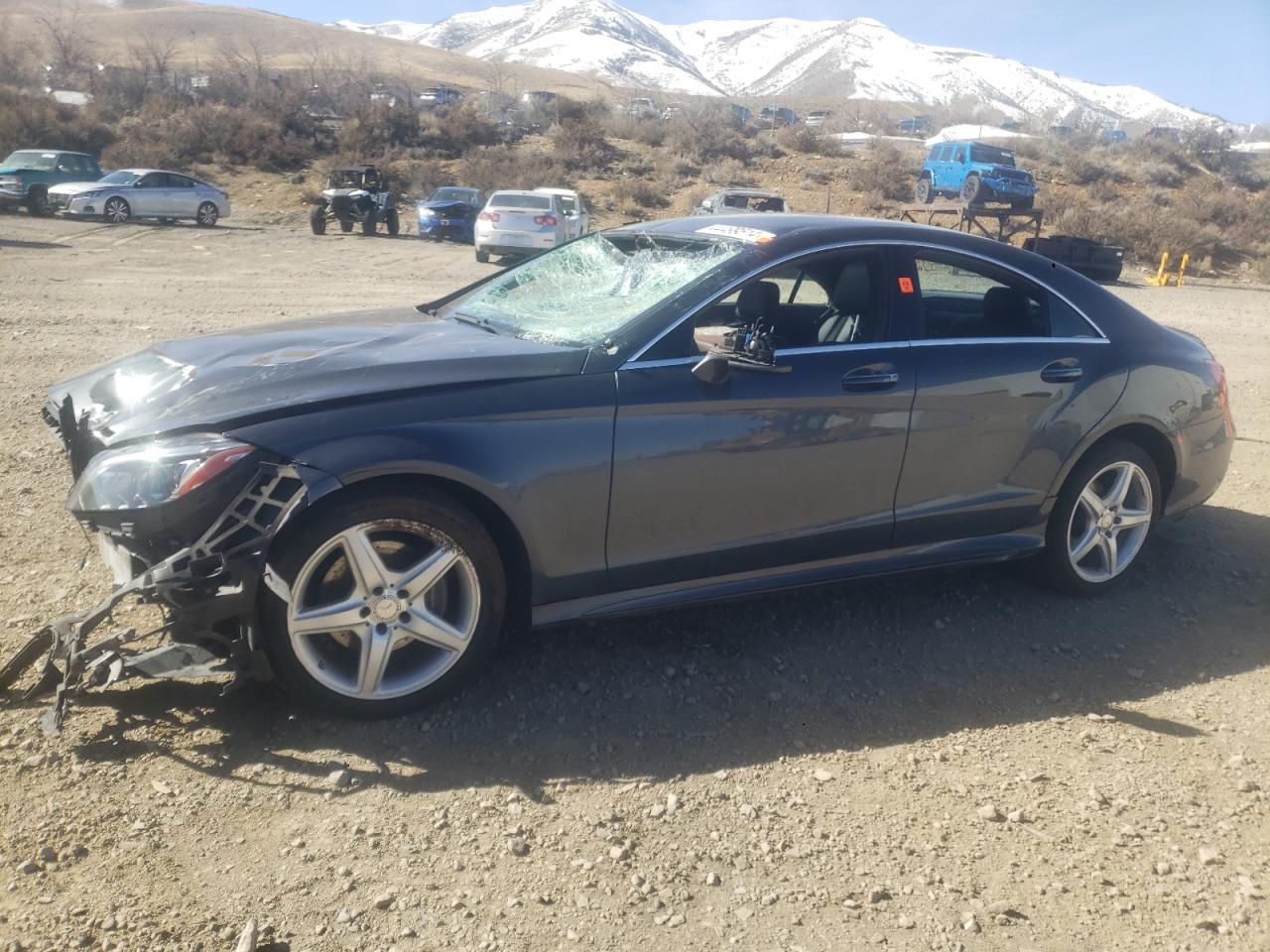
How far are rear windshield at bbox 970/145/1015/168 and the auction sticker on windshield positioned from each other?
29.4 meters

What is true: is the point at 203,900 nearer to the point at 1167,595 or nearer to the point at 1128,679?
the point at 1128,679

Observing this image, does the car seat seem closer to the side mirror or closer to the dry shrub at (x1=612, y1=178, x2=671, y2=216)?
the side mirror

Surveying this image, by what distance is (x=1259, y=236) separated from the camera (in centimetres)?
3406

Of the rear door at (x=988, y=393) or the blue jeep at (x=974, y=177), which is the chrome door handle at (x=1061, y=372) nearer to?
the rear door at (x=988, y=393)

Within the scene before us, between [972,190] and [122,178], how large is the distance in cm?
2253

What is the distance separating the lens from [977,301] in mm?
4430

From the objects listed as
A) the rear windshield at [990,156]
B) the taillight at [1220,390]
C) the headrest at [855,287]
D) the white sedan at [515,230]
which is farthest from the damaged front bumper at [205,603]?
the rear windshield at [990,156]

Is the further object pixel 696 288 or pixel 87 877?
pixel 696 288

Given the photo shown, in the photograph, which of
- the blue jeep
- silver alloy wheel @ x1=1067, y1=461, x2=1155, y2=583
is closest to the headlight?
silver alloy wheel @ x1=1067, y1=461, x2=1155, y2=583

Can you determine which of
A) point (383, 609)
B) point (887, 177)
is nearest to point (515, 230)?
point (383, 609)

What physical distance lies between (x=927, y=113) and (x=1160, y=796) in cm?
11884

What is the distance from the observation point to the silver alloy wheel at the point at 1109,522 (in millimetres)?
4562

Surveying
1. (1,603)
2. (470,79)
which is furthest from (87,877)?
(470,79)

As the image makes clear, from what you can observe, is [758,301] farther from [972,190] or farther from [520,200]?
[972,190]
